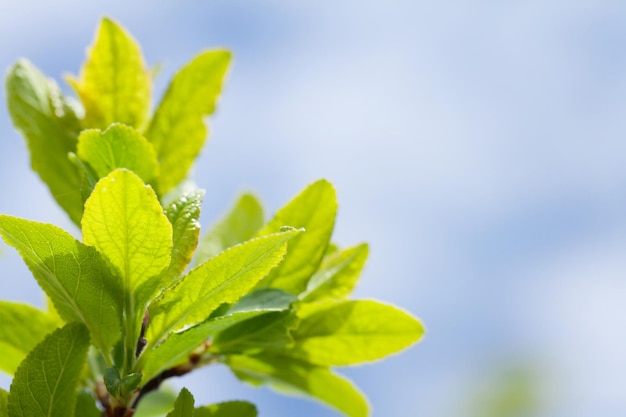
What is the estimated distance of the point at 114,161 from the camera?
5.56 feet

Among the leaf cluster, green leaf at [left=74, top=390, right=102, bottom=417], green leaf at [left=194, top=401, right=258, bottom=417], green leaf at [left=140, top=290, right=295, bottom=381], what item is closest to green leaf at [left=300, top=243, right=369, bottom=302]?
the leaf cluster

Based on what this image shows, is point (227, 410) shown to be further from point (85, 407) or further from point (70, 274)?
A: point (70, 274)

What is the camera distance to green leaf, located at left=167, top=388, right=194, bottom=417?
148 centimetres

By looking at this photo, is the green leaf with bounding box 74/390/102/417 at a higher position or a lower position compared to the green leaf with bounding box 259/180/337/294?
lower

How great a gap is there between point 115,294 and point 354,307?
679mm

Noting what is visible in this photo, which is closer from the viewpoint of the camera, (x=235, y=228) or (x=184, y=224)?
(x=184, y=224)

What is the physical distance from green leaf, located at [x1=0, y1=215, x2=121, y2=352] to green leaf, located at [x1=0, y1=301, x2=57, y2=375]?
231 mm

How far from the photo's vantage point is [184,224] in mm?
1564

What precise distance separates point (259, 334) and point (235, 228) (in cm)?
57

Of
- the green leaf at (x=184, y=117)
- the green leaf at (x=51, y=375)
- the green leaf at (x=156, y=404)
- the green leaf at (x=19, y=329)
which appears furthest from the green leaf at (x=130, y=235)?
the green leaf at (x=156, y=404)

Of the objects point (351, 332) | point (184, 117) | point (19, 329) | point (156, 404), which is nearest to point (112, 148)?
point (184, 117)

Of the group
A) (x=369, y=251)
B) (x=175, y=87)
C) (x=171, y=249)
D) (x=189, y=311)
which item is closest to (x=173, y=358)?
(x=189, y=311)

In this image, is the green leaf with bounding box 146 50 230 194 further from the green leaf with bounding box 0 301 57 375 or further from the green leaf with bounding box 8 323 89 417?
the green leaf with bounding box 8 323 89 417

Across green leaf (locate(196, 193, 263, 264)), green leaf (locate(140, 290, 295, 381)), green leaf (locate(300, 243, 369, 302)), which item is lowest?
green leaf (locate(140, 290, 295, 381))
